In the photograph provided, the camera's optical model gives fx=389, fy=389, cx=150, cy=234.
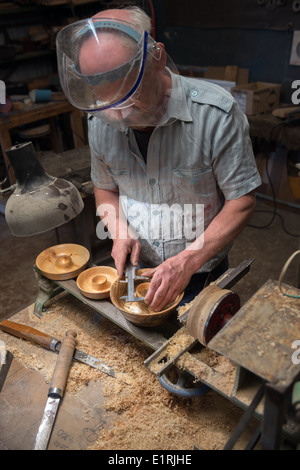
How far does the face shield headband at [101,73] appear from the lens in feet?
4.45

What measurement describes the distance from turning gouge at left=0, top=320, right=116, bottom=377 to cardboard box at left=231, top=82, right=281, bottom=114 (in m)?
3.87

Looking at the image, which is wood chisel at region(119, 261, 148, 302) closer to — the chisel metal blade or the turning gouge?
the turning gouge

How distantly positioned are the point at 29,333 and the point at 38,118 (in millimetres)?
4070

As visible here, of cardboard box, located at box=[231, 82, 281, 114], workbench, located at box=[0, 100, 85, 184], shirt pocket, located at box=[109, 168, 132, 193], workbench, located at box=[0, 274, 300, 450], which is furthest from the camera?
workbench, located at box=[0, 100, 85, 184]

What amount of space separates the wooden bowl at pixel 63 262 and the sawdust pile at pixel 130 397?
22cm

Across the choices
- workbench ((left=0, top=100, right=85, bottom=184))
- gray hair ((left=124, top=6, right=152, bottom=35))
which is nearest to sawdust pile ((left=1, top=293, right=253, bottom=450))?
Result: gray hair ((left=124, top=6, right=152, bottom=35))

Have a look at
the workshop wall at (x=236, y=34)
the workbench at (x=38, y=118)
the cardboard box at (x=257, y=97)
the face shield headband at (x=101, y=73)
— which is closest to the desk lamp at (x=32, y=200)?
the face shield headband at (x=101, y=73)

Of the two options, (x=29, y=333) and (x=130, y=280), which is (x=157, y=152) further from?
(x=29, y=333)

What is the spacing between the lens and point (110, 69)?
1.35 m

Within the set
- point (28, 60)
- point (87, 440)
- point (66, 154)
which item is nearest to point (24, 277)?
point (66, 154)

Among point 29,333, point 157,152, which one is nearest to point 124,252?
point 157,152

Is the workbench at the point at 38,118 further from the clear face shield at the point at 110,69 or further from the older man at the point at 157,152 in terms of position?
the clear face shield at the point at 110,69

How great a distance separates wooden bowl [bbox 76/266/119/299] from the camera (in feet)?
6.18
